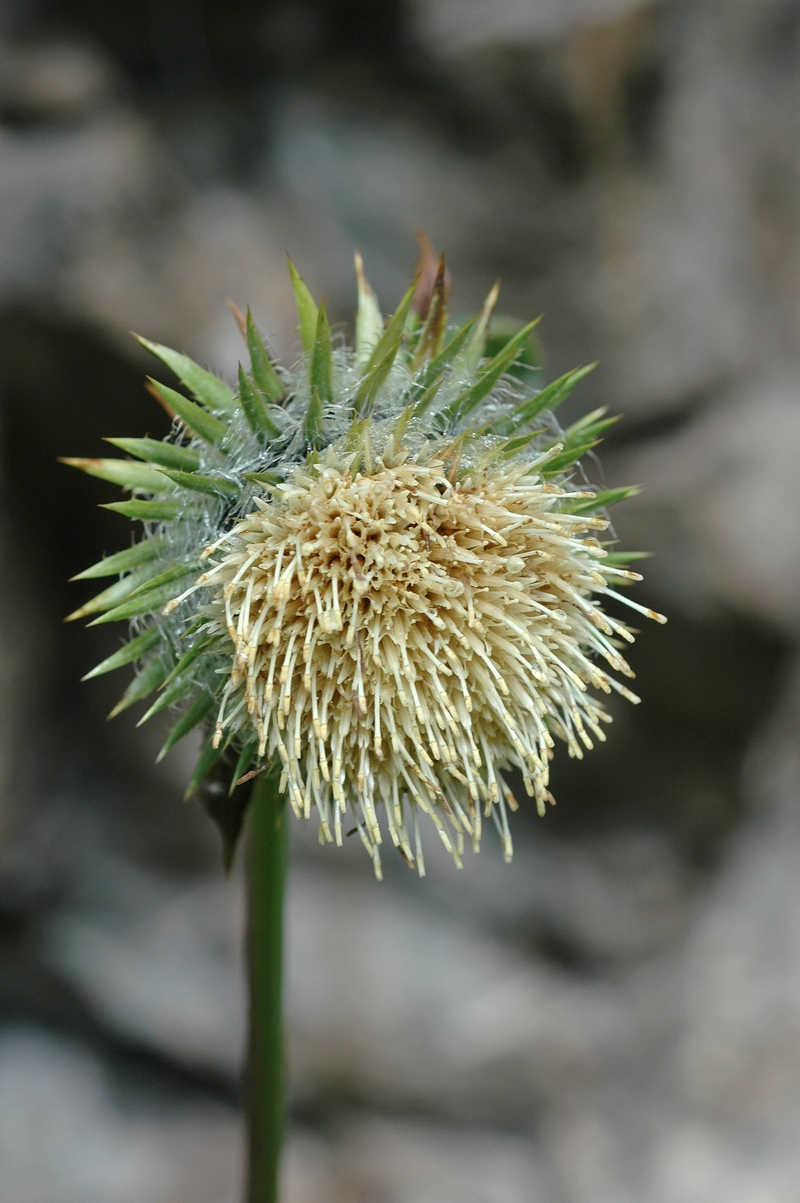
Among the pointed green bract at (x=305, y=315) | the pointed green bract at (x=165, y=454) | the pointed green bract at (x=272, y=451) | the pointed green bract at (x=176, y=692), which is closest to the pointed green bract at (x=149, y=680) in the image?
the pointed green bract at (x=272, y=451)

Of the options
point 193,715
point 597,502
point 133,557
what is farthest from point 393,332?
point 193,715

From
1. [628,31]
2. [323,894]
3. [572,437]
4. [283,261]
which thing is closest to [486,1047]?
[323,894]

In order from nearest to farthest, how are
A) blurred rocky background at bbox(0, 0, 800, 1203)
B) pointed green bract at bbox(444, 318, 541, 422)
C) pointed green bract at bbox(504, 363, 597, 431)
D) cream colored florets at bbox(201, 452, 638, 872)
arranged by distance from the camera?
cream colored florets at bbox(201, 452, 638, 872) < pointed green bract at bbox(444, 318, 541, 422) < pointed green bract at bbox(504, 363, 597, 431) < blurred rocky background at bbox(0, 0, 800, 1203)

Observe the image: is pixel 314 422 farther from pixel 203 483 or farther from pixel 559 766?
pixel 559 766

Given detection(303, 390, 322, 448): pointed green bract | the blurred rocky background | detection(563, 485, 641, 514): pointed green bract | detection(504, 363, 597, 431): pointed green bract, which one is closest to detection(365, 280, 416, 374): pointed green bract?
detection(303, 390, 322, 448): pointed green bract

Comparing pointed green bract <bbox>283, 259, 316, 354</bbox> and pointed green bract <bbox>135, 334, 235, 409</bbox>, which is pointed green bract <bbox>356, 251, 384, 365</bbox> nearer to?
pointed green bract <bbox>283, 259, 316, 354</bbox>

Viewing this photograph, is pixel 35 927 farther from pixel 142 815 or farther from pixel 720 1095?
pixel 720 1095

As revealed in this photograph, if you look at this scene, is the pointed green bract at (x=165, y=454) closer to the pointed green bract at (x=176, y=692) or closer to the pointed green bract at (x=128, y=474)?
the pointed green bract at (x=128, y=474)
